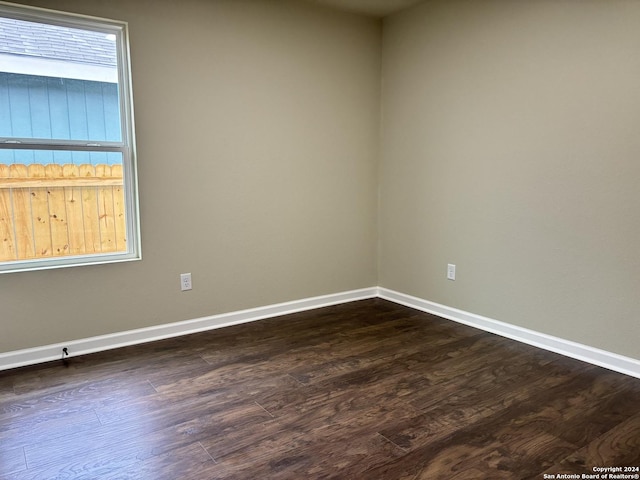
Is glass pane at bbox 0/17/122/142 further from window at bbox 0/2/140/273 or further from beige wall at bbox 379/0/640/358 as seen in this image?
beige wall at bbox 379/0/640/358

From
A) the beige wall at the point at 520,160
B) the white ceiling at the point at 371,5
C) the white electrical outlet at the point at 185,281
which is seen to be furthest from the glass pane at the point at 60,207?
the beige wall at the point at 520,160

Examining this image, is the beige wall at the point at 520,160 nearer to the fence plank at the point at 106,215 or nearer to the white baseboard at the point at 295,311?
the white baseboard at the point at 295,311

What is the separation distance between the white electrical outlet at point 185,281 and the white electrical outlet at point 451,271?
79.6 inches

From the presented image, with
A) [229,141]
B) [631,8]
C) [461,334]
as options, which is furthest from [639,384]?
[229,141]

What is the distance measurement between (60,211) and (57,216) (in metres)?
0.04

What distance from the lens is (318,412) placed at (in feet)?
7.43

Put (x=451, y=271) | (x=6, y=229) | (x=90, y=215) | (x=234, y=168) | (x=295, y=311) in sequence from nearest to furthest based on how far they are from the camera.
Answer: (x=6, y=229) → (x=90, y=215) → (x=234, y=168) → (x=451, y=271) → (x=295, y=311)

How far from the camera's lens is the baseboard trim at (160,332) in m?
2.86

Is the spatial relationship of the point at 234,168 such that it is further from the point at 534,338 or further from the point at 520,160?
the point at 534,338

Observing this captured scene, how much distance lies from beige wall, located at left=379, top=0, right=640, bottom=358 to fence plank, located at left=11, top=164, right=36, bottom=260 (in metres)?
2.80

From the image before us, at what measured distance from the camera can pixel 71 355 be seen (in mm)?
2977

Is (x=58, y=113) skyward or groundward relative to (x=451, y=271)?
skyward

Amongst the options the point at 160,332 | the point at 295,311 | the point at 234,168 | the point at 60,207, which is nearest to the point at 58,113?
the point at 60,207

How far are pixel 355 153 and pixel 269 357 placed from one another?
2034 mm
